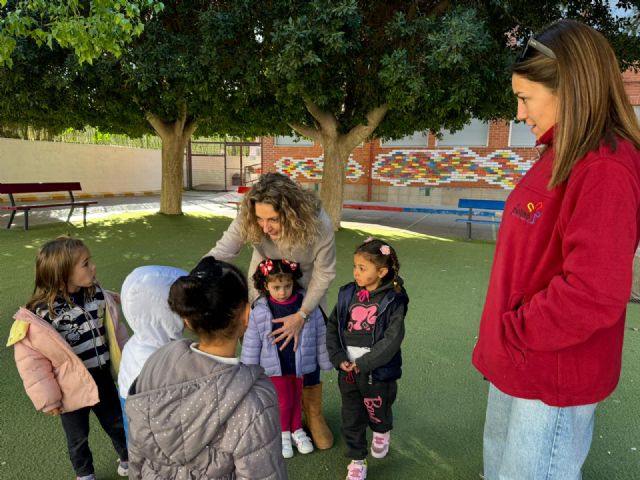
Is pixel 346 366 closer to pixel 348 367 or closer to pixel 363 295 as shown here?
pixel 348 367

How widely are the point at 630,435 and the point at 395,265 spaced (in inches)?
71.4

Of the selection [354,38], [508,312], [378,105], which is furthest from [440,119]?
[508,312]

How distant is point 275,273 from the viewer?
7.48 feet

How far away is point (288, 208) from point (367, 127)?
24.1 ft

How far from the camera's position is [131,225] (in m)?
9.83

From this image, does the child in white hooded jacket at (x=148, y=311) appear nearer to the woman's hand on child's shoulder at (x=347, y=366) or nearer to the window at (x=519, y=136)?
the woman's hand on child's shoulder at (x=347, y=366)

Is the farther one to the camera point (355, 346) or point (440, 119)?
point (440, 119)

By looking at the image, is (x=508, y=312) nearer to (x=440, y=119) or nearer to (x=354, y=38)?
(x=354, y=38)

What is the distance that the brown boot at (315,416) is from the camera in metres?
2.49

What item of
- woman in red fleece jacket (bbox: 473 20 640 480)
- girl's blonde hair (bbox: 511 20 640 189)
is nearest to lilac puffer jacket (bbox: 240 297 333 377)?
woman in red fleece jacket (bbox: 473 20 640 480)

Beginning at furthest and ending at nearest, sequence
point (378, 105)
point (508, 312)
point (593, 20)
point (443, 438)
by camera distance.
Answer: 1. point (378, 105)
2. point (593, 20)
3. point (443, 438)
4. point (508, 312)

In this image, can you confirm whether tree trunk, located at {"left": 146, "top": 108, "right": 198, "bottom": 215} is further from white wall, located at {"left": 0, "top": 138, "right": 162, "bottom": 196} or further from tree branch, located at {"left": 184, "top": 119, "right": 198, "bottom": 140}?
white wall, located at {"left": 0, "top": 138, "right": 162, "bottom": 196}

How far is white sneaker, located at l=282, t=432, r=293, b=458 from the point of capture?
2.38 meters

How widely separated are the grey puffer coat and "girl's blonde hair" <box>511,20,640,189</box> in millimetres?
1004
